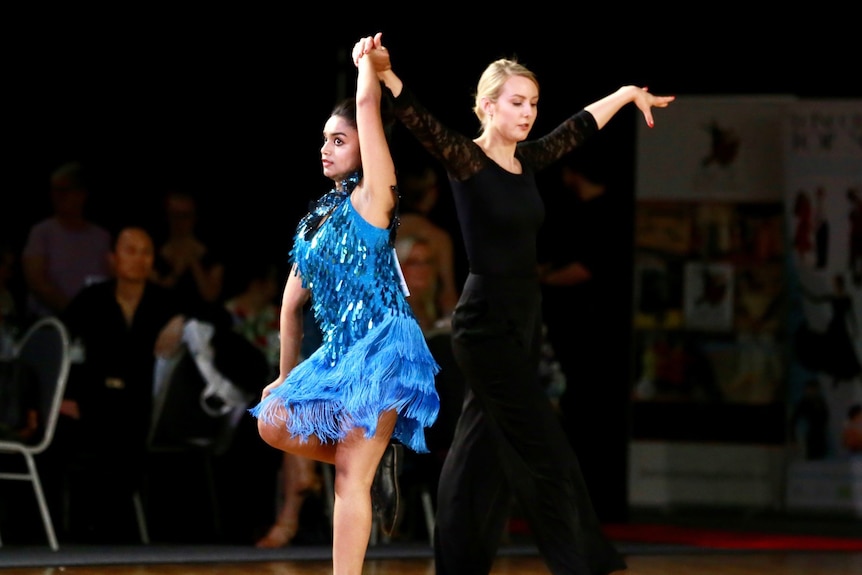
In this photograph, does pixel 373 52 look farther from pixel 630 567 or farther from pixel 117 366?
pixel 117 366

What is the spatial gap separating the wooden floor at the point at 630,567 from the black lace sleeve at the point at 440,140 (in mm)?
1859

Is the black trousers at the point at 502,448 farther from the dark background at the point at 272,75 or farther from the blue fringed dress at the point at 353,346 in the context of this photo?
the dark background at the point at 272,75

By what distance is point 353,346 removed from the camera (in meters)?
3.70

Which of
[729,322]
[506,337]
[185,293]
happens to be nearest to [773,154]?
[729,322]

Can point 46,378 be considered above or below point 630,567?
above

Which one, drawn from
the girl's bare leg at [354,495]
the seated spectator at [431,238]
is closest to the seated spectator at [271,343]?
the seated spectator at [431,238]

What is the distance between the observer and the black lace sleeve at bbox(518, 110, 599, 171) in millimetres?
4406

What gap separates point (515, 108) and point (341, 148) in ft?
2.08

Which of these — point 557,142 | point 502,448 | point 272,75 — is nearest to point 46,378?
point 502,448

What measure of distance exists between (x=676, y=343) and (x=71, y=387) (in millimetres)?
3405

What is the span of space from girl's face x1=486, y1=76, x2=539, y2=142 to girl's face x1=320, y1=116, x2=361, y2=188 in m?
0.59

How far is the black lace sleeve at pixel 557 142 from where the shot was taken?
14.5ft

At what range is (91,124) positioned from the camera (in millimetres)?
8445

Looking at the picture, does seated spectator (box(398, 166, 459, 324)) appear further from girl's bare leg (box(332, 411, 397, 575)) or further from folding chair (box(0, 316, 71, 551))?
girl's bare leg (box(332, 411, 397, 575))
